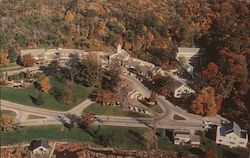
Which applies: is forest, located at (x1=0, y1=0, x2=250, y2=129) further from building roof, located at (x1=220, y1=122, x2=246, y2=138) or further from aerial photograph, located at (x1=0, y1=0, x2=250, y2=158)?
building roof, located at (x1=220, y1=122, x2=246, y2=138)

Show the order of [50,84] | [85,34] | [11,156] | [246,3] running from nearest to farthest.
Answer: [11,156] → [50,84] → [85,34] → [246,3]

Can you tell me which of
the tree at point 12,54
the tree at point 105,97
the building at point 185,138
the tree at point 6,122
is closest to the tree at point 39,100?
the tree at point 6,122

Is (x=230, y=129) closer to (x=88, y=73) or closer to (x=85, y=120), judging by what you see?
(x=85, y=120)

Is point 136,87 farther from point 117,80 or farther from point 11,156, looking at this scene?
point 11,156

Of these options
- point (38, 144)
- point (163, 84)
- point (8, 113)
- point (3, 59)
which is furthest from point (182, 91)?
point (3, 59)

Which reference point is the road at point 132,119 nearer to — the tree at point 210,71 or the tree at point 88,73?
the tree at point 88,73

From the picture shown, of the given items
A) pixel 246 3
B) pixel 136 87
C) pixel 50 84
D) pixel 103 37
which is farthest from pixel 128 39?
pixel 246 3

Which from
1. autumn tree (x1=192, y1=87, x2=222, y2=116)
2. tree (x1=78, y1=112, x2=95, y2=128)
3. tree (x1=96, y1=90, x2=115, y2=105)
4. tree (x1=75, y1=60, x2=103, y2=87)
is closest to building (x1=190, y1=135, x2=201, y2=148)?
autumn tree (x1=192, y1=87, x2=222, y2=116)

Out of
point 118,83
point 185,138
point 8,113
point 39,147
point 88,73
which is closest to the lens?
point 39,147
